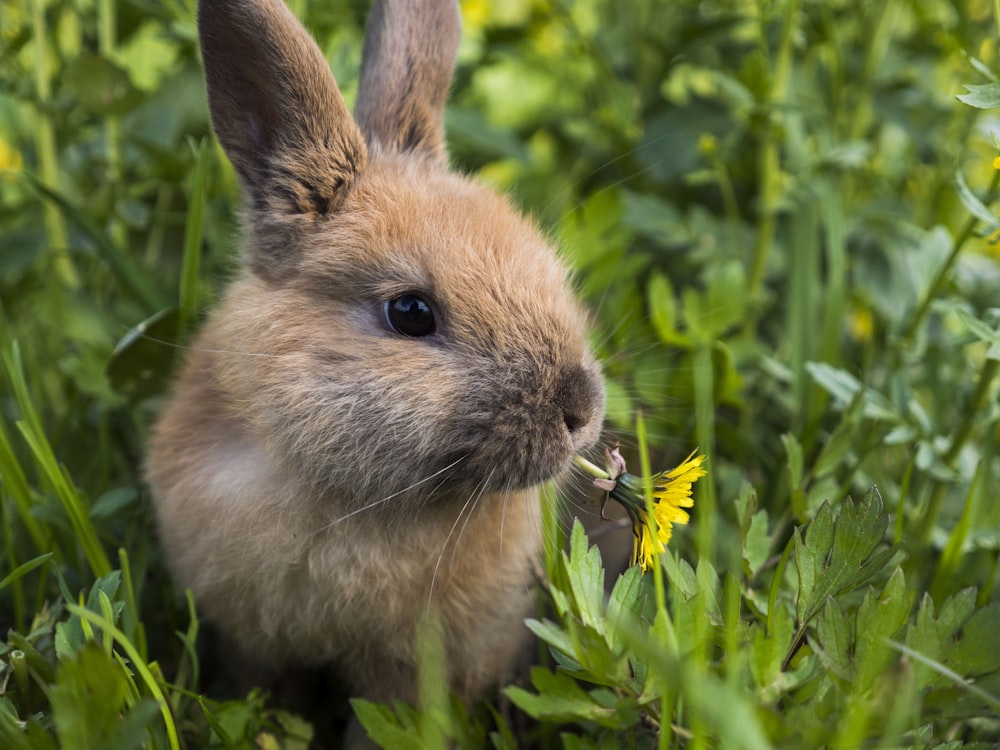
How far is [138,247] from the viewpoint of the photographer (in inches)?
131

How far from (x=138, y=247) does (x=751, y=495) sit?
2.41 metres

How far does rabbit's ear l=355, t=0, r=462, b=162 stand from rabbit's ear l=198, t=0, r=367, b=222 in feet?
1.02

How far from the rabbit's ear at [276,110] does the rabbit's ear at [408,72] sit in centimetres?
31

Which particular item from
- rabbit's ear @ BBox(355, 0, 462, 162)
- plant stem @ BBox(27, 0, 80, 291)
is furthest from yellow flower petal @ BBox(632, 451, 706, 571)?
plant stem @ BBox(27, 0, 80, 291)

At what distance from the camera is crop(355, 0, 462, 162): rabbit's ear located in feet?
7.96

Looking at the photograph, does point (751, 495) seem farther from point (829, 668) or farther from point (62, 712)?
point (62, 712)

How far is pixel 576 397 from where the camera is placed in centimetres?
191

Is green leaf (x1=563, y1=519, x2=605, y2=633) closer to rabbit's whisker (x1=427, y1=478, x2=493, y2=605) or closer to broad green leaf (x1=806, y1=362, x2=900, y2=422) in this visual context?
rabbit's whisker (x1=427, y1=478, x2=493, y2=605)

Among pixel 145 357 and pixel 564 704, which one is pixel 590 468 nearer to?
pixel 564 704

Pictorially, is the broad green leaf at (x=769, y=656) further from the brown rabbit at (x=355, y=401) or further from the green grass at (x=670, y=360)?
the brown rabbit at (x=355, y=401)

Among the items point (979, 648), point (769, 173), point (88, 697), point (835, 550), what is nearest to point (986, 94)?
point (835, 550)

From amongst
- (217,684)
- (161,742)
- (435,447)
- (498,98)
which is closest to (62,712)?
(161,742)

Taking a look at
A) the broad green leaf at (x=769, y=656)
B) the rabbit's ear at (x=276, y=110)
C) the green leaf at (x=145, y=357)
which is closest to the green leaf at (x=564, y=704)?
the broad green leaf at (x=769, y=656)

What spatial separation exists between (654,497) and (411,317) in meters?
0.63
